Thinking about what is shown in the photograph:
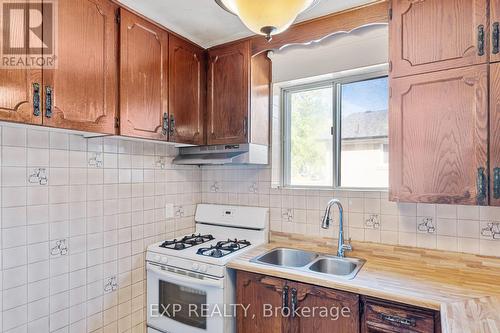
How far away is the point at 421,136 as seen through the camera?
1.54 metres

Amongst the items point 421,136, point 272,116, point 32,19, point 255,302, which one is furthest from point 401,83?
point 32,19

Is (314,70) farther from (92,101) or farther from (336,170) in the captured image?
(92,101)

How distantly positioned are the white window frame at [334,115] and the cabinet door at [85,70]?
132cm

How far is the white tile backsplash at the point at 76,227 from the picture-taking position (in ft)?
4.85

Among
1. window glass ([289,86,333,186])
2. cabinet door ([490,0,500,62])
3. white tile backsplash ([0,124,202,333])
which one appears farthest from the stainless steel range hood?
cabinet door ([490,0,500,62])

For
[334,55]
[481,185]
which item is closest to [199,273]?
[481,185]

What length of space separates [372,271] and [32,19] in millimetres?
2097

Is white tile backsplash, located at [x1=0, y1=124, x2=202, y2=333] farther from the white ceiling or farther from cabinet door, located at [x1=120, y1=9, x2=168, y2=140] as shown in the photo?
the white ceiling

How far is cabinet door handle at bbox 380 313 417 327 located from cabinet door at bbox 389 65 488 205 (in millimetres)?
586

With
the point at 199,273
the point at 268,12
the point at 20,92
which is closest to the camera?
the point at 268,12

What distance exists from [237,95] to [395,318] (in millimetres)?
1653

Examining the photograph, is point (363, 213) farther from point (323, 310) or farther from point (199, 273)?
point (199, 273)

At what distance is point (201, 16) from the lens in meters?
1.94

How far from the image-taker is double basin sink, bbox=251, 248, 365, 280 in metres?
1.80
